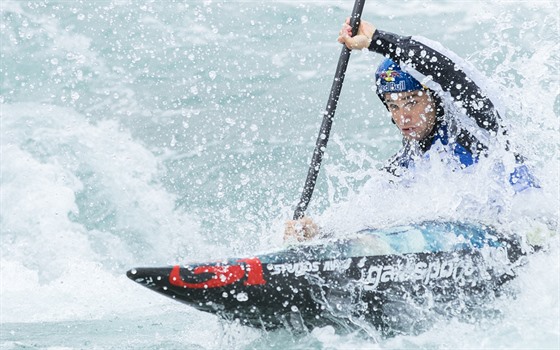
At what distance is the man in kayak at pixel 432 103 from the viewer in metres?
4.16

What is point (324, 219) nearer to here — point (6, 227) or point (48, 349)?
point (48, 349)

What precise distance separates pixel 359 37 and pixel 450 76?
493mm

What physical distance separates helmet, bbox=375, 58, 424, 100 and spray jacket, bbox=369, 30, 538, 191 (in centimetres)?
3

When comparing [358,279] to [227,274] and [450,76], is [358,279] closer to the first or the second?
[227,274]

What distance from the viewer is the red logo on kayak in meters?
3.56

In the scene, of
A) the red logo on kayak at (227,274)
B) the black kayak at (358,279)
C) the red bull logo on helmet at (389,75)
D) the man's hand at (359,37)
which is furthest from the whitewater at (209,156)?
the man's hand at (359,37)

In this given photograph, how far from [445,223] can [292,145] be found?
12.1 feet

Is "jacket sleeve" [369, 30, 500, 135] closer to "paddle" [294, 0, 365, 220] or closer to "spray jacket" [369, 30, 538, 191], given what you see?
"spray jacket" [369, 30, 538, 191]

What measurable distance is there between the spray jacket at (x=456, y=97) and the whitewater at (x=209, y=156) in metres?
0.10

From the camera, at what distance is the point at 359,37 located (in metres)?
4.31

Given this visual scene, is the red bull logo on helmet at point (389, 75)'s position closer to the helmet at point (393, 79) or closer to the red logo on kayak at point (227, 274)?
the helmet at point (393, 79)

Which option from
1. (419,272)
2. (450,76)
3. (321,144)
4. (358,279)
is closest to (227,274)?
(358,279)

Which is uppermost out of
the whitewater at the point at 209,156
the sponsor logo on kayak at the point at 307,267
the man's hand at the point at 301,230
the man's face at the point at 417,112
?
the man's face at the point at 417,112

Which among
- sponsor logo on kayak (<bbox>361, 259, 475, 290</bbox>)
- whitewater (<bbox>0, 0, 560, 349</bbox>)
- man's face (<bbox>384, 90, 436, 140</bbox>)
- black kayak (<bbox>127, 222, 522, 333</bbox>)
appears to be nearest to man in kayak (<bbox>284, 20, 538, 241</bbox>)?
man's face (<bbox>384, 90, 436, 140</bbox>)
